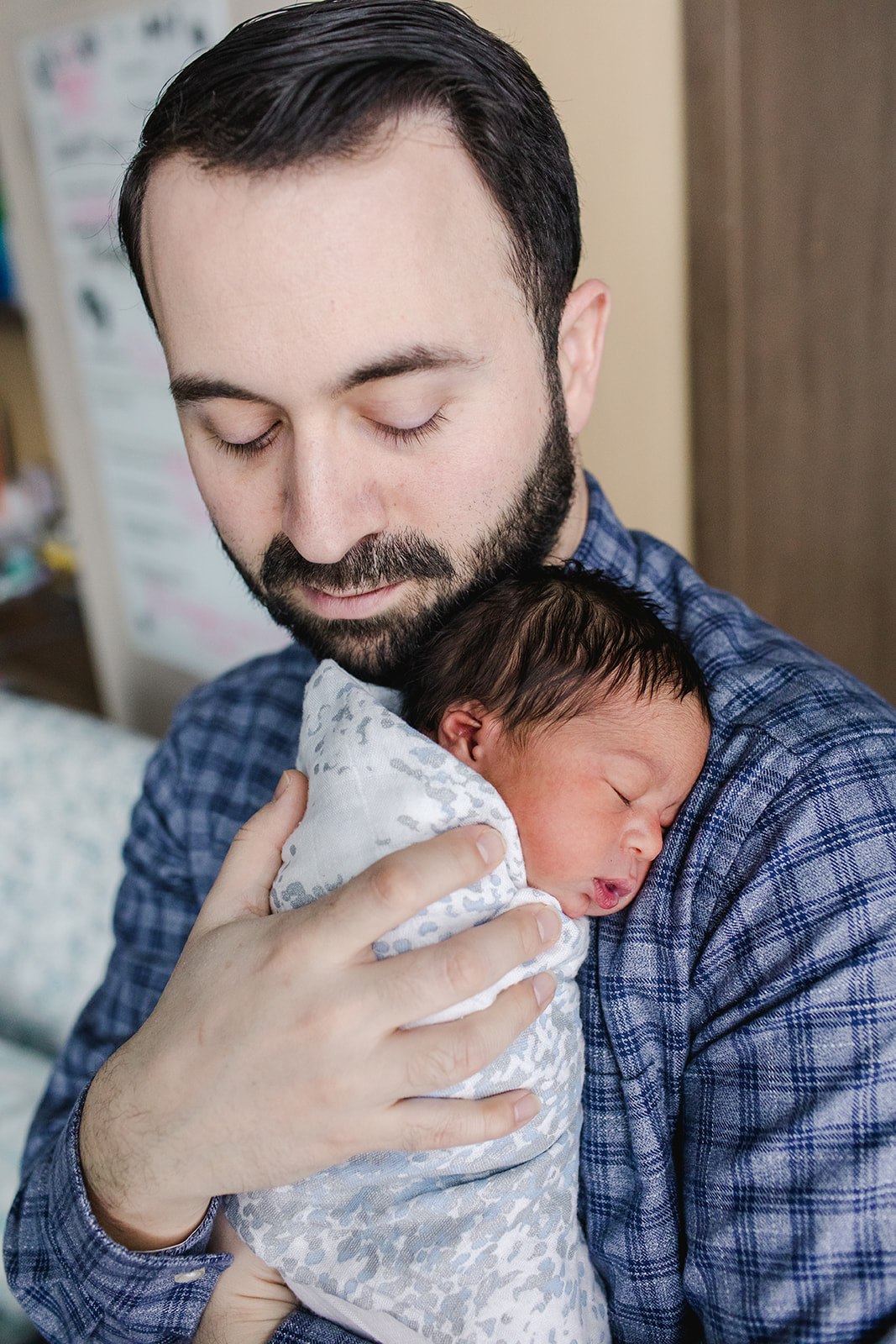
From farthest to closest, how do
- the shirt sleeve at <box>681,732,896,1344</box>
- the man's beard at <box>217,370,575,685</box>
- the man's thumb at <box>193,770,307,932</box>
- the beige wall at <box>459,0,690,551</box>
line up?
the beige wall at <box>459,0,690,551</box> < the man's beard at <box>217,370,575,685</box> < the man's thumb at <box>193,770,307,932</box> < the shirt sleeve at <box>681,732,896,1344</box>

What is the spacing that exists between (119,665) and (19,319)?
1.52 m

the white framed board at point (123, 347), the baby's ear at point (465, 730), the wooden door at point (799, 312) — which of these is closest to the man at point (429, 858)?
the baby's ear at point (465, 730)

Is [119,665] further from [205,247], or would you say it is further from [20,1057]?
[205,247]

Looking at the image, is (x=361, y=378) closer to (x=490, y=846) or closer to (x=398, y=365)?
(x=398, y=365)

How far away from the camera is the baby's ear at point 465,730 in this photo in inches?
39.2

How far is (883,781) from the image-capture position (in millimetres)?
852

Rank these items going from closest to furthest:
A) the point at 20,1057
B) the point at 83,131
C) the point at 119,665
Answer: the point at 20,1057, the point at 83,131, the point at 119,665

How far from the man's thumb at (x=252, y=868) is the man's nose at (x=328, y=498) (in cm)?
26

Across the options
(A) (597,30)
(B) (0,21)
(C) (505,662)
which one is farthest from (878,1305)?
A: (B) (0,21)

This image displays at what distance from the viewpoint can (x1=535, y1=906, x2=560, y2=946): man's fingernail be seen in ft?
2.81

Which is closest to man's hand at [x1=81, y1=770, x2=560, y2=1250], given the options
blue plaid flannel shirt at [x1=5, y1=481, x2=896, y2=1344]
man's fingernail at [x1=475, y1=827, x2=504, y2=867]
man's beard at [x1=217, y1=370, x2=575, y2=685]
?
man's fingernail at [x1=475, y1=827, x2=504, y2=867]

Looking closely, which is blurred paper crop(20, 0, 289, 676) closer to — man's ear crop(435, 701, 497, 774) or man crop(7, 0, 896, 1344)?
man crop(7, 0, 896, 1344)

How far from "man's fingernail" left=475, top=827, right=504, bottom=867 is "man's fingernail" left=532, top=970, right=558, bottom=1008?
12 cm

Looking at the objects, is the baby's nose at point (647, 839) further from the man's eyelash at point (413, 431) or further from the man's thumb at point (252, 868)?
the man's eyelash at point (413, 431)
